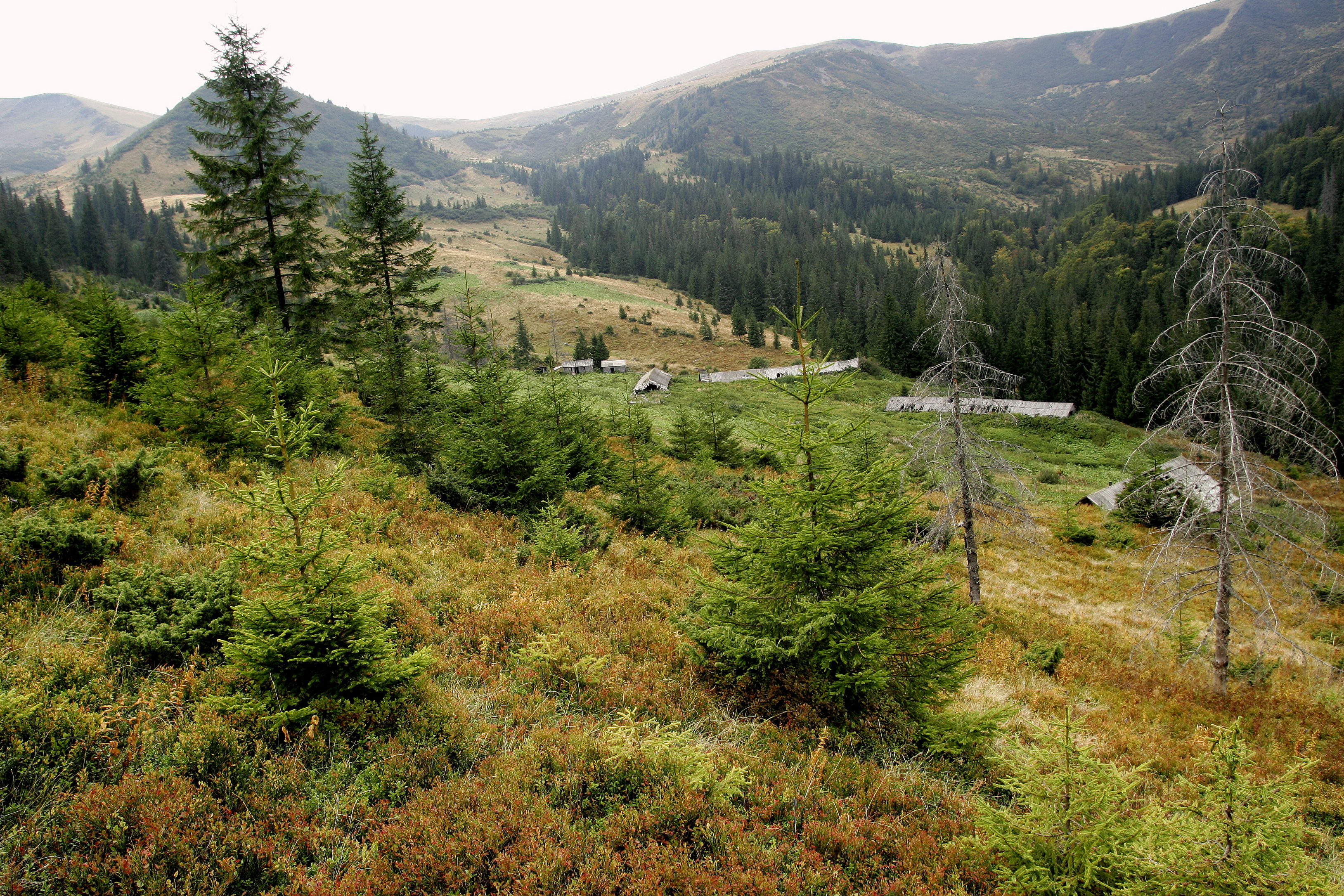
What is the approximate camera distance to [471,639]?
802cm

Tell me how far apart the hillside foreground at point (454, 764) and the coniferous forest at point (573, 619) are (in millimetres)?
42

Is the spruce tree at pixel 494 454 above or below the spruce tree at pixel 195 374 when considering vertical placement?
below

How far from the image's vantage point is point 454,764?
17.6 feet

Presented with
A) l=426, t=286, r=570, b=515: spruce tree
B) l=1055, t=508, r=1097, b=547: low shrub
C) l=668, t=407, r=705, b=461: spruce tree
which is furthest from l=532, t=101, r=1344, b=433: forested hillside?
l=426, t=286, r=570, b=515: spruce tree

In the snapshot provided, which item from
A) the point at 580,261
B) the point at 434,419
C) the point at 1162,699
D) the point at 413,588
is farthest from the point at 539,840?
the point at 580,261

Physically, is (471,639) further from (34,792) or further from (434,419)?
(434,419)

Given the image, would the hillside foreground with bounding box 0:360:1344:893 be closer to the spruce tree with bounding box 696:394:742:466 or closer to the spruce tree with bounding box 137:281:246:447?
the spruce tree with bounding box 137:281:246:447

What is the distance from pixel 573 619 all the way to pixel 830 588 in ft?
13.7

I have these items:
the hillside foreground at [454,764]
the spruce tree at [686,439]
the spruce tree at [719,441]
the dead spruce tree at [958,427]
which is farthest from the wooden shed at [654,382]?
the hillside foreground at [454,764]

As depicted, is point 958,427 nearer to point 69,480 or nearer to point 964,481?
point 964,481

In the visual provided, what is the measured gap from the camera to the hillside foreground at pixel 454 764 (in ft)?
13.2

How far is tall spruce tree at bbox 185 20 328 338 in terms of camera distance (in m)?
18.4

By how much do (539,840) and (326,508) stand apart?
929cm

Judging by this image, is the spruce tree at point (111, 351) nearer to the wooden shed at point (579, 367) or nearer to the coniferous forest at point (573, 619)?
the coniferous forest at point (573, 619)
